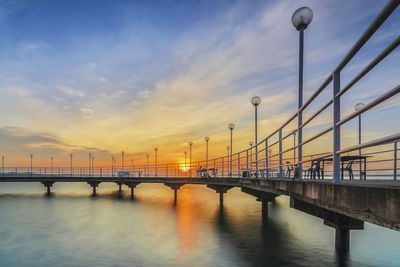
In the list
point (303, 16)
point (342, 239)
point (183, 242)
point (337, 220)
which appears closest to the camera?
point (303, 16)

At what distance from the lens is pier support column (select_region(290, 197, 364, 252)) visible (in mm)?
7394

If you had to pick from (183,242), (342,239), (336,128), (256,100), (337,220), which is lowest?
(183,242)

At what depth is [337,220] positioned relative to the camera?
9250mm

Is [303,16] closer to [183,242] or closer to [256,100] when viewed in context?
[256,100]

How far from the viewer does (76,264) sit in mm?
11109

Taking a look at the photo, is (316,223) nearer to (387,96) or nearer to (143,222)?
(143,222)

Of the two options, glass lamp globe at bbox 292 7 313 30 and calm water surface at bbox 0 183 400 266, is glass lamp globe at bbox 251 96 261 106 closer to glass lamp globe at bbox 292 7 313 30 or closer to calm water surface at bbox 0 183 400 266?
calm water surface at bbox 0 183 400 266

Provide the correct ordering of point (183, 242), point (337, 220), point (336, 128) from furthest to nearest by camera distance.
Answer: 1. point (183, 242)
2. point (337, 220)
3. point (336, 128)

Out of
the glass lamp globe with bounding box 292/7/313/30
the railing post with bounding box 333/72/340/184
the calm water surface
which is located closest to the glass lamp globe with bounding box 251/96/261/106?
the calm water surface

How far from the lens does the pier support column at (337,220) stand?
24.3ft

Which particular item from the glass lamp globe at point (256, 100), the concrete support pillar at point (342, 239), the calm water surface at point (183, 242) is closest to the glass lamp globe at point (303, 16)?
the concrete support pillar at point (342, 239)

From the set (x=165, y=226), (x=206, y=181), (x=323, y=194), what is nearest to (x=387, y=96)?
(x=323, y=194)

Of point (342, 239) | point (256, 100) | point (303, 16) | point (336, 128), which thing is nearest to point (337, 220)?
point (342, 239)

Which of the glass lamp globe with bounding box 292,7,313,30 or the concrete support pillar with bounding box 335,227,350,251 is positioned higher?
the glass lamp globe with bounding box 292,7,313,30
